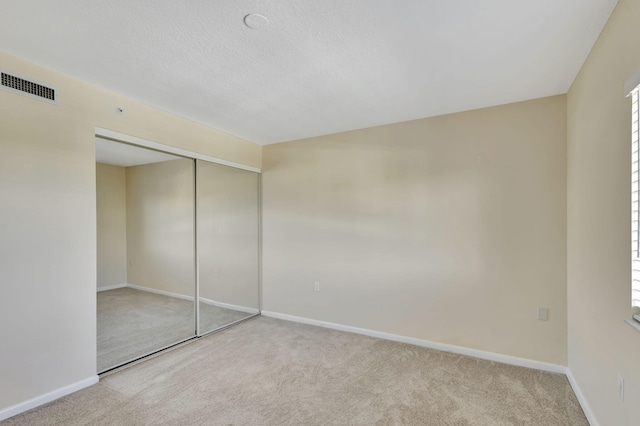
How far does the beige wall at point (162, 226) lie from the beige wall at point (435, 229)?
1213 millimetres

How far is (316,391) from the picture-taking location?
236cm

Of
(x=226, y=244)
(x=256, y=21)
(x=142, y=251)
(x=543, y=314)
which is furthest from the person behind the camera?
(x=226, y=244)

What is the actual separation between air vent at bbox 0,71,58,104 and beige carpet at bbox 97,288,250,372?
1.64m

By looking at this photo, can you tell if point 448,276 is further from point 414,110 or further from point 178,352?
point 178,352

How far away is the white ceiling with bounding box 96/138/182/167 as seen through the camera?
8.55 feet

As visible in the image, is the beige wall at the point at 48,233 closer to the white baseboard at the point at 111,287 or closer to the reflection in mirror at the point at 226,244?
the white baseboard at the point at 111,287

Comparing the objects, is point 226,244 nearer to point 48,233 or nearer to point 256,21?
point 48,233

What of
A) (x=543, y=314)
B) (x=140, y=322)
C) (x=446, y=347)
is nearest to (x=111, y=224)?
(x=140, y=322)

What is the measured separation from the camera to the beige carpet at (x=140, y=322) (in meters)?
2.72

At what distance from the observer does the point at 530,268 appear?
2742 mm

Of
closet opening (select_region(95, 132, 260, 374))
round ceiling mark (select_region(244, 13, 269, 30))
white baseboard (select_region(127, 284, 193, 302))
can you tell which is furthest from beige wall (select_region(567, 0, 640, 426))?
white baseboard (select_region(127, 284, 193, 302))

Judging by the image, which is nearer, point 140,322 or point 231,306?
point 140,322

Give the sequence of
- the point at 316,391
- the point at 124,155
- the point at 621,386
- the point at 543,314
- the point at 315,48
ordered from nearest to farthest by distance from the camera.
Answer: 1. the point at 621,386
2. the point at 315,48
3. the point at 316,391
4. the point at 543,314
5. the point at 124,155

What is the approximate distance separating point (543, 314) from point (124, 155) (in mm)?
4236
